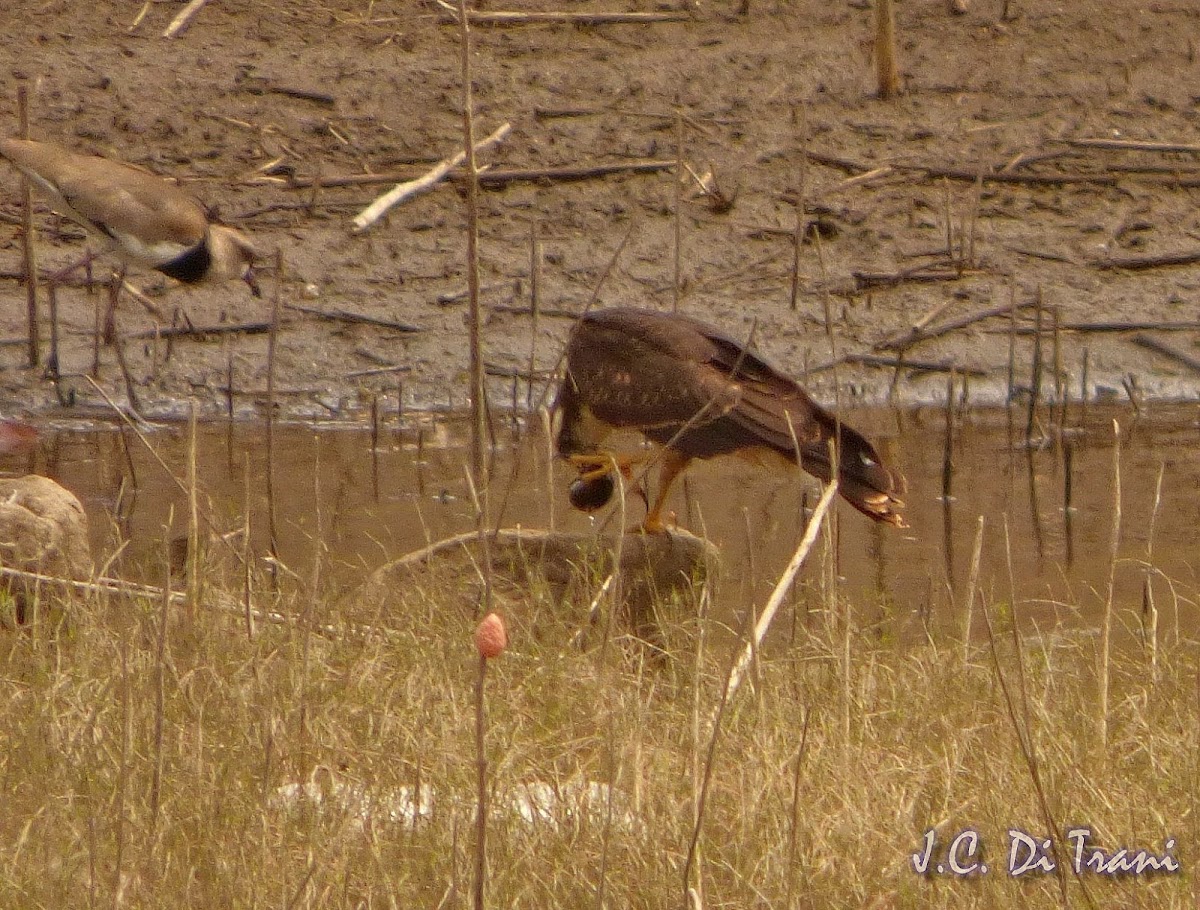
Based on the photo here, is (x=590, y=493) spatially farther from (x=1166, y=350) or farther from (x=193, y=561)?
(x=1166, y=350)

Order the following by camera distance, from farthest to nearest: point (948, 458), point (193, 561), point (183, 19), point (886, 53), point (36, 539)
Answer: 1. point (183, 19)
2. point (886, 53)
3. point (948, 458)
4. point (36, 539)
5. point (193, 561)

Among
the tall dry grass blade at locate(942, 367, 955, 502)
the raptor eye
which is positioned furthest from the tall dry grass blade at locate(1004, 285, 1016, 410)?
the raptor eye

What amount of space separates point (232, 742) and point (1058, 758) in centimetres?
148

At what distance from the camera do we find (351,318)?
309 inches

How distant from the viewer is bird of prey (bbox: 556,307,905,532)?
5113mm

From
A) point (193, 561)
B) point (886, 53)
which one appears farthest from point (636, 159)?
point (193, 561)

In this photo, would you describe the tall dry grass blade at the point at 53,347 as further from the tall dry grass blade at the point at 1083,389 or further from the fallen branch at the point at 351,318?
the tall dry grass blade at the point at 1083,389

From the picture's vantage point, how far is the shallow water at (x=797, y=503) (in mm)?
5418

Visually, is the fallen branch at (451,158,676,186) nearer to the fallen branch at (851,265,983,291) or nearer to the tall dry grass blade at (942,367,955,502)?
the fallen branch at (851,265,983,291)

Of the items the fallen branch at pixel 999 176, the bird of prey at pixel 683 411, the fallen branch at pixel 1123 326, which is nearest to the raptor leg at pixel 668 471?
the bird of prey at pixel 683 411

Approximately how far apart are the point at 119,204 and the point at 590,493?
2102 mm

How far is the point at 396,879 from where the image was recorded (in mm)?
3170

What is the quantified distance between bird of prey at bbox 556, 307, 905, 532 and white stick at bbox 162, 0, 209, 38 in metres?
4.26

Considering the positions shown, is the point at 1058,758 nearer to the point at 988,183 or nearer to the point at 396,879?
the point at 396,879
